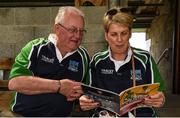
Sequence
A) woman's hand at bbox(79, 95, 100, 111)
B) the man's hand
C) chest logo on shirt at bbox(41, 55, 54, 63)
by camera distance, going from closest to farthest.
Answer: woman's hand at bbox(79, 95, 100, 111) → the man's hand → chest logo on shirt at bbox(41, 55, 54, 63)

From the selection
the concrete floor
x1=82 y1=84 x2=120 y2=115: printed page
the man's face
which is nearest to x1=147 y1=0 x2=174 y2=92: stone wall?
the concrete floor

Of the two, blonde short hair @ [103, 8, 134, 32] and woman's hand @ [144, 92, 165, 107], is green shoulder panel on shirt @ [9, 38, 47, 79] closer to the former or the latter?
blonde short hair @ [103, 8, 134, 32]

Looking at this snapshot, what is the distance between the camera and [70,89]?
6.79 ft

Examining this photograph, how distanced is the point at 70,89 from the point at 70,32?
0.35 meters

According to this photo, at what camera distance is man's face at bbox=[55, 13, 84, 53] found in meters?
2.14

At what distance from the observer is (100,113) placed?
1989 mm

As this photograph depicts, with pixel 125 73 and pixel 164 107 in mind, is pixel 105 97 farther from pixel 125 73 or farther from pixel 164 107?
pixel 164 107

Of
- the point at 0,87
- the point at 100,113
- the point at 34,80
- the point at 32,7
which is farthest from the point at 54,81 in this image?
the point at 32,7

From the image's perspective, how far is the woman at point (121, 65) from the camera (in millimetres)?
2020

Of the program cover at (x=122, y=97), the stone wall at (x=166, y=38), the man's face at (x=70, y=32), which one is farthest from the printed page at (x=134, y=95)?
the stone wall at (x=166, y=38)

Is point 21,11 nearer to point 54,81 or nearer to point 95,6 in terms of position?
point 95,6

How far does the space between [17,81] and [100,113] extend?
53 centimetres

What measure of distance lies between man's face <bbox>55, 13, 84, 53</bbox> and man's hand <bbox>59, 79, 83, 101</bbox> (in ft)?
0.75

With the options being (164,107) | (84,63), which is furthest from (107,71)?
(164,107)
